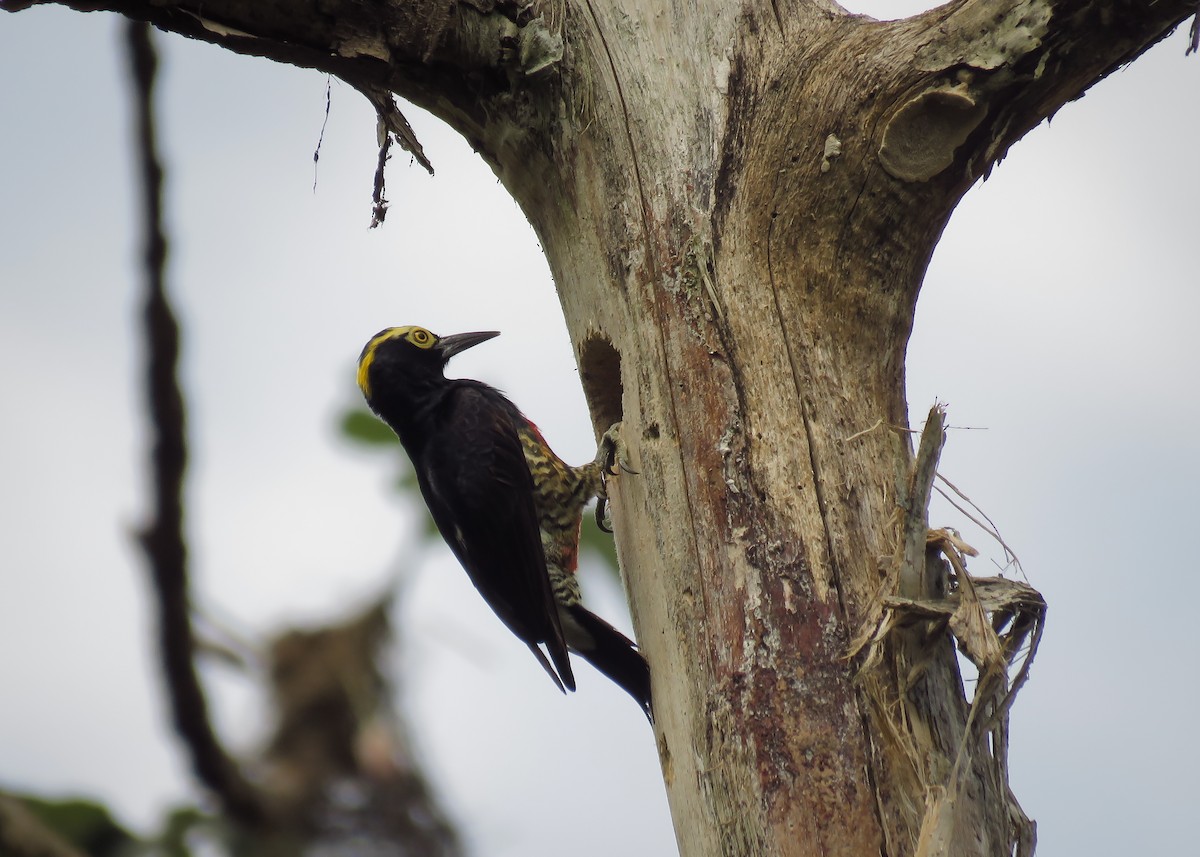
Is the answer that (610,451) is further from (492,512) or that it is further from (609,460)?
(492,512)

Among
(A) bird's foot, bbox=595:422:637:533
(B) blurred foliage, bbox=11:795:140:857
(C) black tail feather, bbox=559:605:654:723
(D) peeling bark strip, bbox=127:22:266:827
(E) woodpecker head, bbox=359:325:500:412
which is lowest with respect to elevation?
(B) blurred foliage, bbox=11:795:140:857

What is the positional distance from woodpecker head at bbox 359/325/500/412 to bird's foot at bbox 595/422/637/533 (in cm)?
101

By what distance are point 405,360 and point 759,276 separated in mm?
2571

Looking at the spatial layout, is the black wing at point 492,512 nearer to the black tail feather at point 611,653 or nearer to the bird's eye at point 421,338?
the black tail feather at point 611,653

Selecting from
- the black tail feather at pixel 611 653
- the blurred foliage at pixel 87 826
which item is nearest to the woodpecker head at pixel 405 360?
the black tail feather at pixel 611 653

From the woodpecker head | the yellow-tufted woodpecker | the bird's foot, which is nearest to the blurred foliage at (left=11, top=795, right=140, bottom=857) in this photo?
the bird's foot

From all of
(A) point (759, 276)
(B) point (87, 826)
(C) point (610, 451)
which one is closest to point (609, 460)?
(C) point (610, 451)

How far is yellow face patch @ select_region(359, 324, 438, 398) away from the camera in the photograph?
18.3 feet

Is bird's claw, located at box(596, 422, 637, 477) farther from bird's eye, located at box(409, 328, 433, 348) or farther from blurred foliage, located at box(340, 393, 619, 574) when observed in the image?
bird's eye, located at box(409, 328, 433, 348)

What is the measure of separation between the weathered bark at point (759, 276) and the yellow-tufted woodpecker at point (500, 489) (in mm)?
909

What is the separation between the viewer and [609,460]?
420 cm

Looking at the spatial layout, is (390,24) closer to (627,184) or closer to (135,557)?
(627,184)

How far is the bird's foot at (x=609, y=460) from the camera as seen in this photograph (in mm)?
3598

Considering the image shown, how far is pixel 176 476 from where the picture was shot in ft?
4.15
